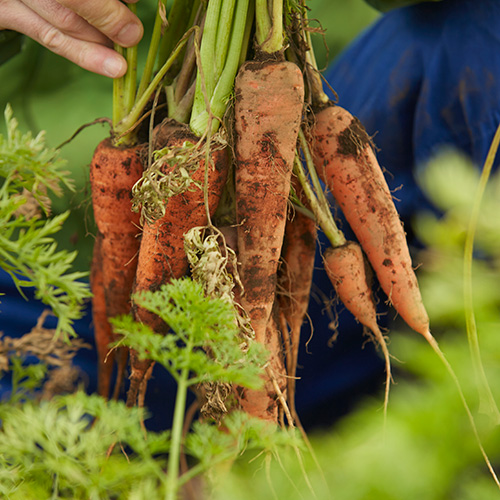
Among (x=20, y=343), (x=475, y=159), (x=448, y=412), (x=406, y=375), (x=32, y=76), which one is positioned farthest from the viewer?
(x=32, y=76)

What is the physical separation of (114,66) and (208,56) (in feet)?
0.49

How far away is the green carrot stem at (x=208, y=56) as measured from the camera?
0.63 metres

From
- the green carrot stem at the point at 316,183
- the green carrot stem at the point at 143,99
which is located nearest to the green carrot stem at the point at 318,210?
the green carrot stem at the point at 316,183

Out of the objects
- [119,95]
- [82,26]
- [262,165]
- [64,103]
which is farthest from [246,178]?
[64,103]

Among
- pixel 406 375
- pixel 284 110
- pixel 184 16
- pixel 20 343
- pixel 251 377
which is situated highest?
pixel 184 16

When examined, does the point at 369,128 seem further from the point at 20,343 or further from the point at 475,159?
the point at 20,343

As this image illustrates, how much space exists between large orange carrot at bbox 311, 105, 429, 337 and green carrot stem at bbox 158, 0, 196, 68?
25 cm

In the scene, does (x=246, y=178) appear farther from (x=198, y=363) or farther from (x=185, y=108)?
(x=198, y=363)

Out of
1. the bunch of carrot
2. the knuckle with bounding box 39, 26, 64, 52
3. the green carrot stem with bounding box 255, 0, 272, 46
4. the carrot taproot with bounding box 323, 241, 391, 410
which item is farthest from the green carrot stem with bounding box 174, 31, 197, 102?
the carrot taproot with bounding box 323, 241, 391, 410

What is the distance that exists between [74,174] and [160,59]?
477mm

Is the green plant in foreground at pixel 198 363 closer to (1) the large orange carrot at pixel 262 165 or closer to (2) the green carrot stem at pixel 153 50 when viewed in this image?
(1) the large orange carrot at pixel 262 165

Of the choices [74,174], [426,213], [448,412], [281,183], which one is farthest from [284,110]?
[74,174]

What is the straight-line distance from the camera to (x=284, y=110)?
0.65m

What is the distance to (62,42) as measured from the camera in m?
0.75
